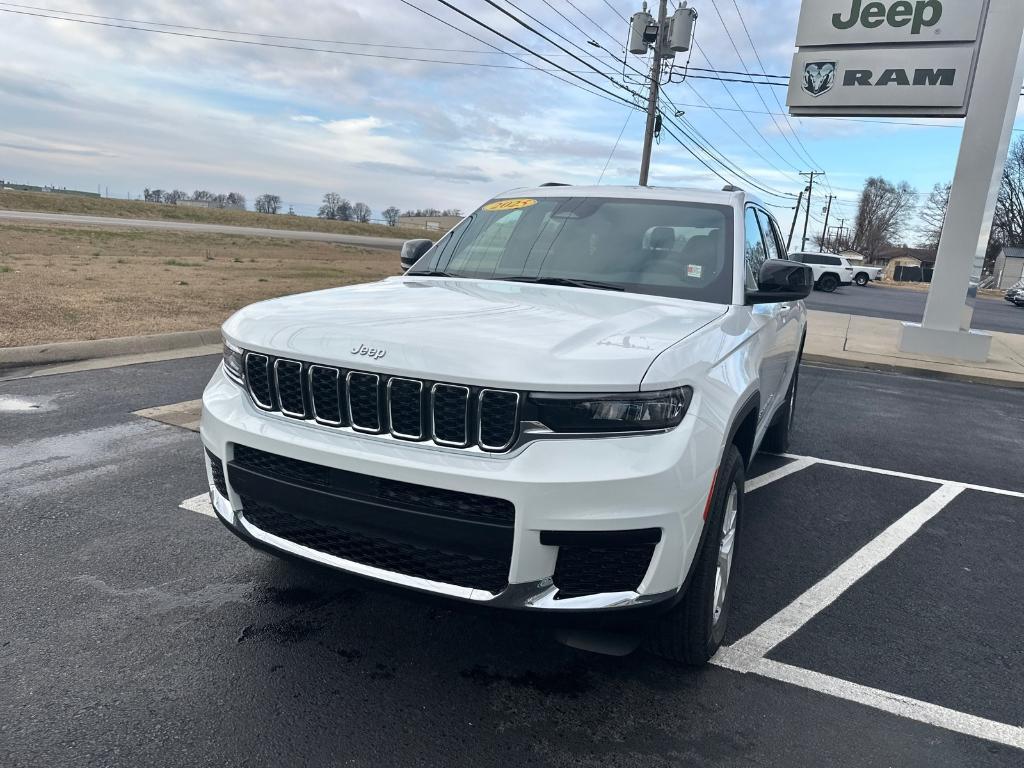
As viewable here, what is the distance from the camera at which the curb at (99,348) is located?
7.32 m

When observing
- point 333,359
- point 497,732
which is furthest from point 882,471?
point 333,359

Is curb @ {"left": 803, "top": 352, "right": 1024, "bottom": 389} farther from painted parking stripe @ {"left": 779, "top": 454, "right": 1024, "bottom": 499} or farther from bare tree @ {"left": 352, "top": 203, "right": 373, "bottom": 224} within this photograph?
bare tree @ {"left": 352, "top": 203, "right": 373, "bottom": 224}

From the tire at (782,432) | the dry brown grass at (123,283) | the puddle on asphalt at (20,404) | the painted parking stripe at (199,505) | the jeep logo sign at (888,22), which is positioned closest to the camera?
the painted parking stripe at (199,505)

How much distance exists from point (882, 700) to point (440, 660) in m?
1.65

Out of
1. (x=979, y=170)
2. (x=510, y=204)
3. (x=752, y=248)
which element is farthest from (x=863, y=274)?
(x=510, y=204)

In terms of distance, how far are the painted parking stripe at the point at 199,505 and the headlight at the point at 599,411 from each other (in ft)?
8.52

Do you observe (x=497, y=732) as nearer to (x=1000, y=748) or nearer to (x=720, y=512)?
(x=720, y=512)

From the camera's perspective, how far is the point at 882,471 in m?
5.85

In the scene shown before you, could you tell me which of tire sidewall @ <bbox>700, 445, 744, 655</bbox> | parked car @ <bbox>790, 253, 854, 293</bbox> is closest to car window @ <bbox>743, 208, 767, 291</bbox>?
tire sidewall @ <bbox>700, 445, 744, 655</bbox>

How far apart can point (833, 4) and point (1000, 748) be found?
558 inches

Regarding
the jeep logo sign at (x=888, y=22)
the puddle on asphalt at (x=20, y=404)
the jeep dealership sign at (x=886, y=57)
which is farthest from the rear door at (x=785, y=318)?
the jeep logo sign at (x=888, y=22)

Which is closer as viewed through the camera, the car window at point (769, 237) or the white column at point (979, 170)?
the car window at point (769, 237)

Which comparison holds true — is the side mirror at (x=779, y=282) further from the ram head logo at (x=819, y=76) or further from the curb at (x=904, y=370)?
the ram head logo at (x=819, y=76)

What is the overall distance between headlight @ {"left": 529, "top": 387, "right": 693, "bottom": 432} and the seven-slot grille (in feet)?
0.31
